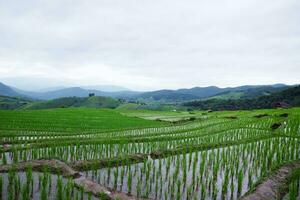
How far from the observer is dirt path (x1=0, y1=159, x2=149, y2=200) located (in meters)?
7.20

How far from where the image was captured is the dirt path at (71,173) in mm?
7199

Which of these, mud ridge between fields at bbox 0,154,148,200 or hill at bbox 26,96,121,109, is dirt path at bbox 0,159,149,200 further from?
hill at bbox 26,96,121,109

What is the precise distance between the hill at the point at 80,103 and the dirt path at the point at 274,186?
10803 centimetres

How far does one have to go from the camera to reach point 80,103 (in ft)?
409

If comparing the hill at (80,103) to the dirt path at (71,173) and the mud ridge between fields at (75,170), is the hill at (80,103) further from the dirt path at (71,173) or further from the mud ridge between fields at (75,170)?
the dirt path at (71,173)

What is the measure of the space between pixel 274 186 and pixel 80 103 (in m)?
123

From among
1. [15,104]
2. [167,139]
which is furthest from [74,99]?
[167,139]

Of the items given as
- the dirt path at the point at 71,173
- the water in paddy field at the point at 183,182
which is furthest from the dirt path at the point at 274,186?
the dirt path at the point at 71,173

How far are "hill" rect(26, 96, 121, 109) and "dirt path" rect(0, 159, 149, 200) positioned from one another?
106602 mm

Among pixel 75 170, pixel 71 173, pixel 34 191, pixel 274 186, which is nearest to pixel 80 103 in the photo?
pixel 75 170

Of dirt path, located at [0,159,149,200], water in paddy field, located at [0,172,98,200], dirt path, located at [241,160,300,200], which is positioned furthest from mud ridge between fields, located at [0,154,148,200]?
dirt path, located at [241,160,300,200]

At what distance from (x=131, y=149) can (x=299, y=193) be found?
8.20 metres

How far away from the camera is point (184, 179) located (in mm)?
8680

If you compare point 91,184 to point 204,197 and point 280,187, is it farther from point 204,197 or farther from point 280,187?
point 280,187
